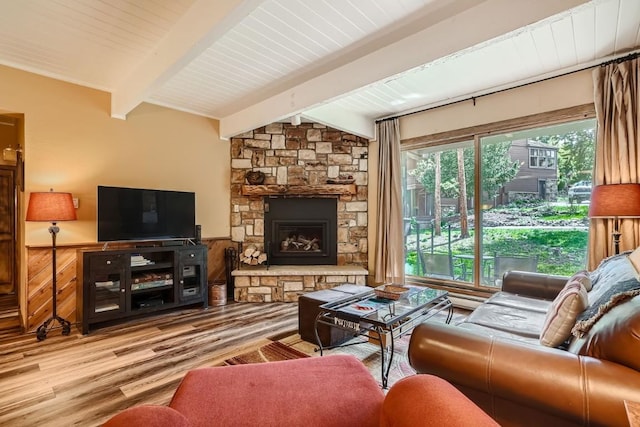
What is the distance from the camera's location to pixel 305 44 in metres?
2.54

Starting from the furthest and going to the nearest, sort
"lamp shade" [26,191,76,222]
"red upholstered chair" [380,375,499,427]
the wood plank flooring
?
"lamp shade" [26,191,76,222] < the wood plank flooring < "red upholstered chair" [380,375,499,427]

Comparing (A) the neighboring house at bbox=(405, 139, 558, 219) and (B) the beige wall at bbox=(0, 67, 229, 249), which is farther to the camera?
(A) the neighboring house at bbox=(405, 139, 558, 219)

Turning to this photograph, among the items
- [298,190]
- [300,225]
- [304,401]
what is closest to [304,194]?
[298,190]

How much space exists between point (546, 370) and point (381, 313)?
1150 millimetres

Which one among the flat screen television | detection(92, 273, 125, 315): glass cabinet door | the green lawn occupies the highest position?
the flat screen television

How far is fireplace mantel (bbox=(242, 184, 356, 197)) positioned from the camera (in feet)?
14.2

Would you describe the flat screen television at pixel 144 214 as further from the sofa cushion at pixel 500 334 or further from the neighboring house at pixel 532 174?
the neighboring house at pixel 532 174

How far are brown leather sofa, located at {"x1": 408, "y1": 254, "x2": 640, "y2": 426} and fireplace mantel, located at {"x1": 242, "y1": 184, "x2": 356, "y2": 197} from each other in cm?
305

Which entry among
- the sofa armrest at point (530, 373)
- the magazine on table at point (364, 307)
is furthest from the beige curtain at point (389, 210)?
the sofa armrest at point (530, 373)

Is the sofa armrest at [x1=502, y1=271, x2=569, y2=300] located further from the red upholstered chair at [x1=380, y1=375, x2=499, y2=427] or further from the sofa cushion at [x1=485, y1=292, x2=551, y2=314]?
the red upholstered chair at [x1=380, y1=375, x2=499, y2=427]

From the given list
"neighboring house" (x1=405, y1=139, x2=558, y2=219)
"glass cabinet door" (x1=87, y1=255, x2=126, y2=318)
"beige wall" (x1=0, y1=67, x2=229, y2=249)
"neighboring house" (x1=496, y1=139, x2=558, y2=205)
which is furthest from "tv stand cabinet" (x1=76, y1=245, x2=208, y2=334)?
"neighboring house" (x1=496, y1=139, x2=558, y2=205)

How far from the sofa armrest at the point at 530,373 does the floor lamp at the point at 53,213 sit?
315cm

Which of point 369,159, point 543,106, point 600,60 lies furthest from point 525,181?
point 369,159

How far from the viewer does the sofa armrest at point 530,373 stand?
102 cm
